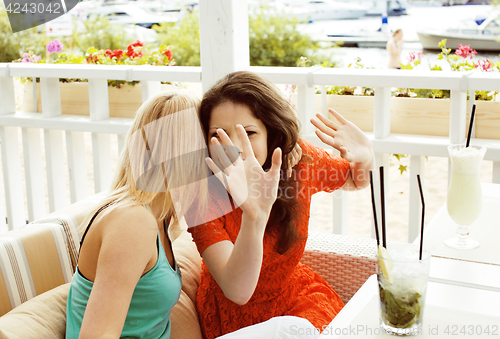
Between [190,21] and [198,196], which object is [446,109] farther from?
[190,21]

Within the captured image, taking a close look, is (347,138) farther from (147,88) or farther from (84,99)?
(84,99)

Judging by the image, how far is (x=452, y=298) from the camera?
99 cm

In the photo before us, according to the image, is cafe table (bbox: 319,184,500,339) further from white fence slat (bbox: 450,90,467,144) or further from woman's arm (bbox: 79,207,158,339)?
white fence slat (bbox: 450,90,467,144)

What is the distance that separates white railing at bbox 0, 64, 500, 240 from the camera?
6.17ft

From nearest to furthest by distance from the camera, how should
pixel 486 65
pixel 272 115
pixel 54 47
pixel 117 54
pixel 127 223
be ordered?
pixel 127 223 → pixel 272 115 → pixel 486 65 → pixel 117 54 → pixel 54 47

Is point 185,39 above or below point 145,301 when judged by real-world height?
above

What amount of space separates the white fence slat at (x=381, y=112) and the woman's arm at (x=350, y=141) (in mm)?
461

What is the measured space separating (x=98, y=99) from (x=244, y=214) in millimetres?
1605

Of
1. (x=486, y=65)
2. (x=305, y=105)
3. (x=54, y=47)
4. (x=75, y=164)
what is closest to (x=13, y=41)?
(x=54, y=47)

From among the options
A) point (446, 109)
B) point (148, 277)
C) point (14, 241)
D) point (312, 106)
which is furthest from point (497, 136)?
point (14, 241)

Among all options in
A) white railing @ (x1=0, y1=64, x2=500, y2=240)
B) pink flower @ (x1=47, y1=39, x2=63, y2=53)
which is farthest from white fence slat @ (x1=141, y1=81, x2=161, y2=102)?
pink flower @ (x1=47, y1=39, x2=63, y2=53)

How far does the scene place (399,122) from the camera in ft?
6.84

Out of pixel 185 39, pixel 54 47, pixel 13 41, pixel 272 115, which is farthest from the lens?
pixel 185 39

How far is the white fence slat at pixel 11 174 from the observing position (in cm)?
274
